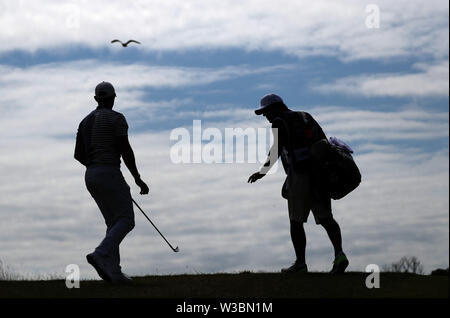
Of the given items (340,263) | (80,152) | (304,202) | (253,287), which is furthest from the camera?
(304,202)

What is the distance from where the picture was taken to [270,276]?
1318cm

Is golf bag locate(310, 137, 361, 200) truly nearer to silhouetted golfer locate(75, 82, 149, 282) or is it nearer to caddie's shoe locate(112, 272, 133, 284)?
silhouetted golfer locate(75, 82, 149, 282)

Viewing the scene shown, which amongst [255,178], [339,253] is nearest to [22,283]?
[255,178]

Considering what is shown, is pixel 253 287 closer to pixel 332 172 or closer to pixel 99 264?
pixel 99 264

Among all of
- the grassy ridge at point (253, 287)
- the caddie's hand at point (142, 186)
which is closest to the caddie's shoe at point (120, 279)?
the grassy ridge at point (253, 287)

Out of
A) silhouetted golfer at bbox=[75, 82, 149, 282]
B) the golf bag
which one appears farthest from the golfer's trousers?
the golf bag

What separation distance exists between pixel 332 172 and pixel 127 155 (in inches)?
124

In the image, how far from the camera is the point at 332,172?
13312mm

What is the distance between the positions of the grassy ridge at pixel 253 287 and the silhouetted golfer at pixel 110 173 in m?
0.64

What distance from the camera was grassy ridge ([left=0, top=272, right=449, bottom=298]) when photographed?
434 inches

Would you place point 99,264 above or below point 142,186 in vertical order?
below

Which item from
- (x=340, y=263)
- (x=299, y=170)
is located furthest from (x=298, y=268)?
(x=299, y=170)

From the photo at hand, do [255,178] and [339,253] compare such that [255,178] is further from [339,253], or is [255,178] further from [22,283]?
[22,283]

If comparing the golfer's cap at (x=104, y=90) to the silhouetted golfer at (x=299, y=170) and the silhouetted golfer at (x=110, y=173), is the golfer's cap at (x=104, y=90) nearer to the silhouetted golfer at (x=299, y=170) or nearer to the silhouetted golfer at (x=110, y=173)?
the silhouetted golfer at (x=110, y=173)
